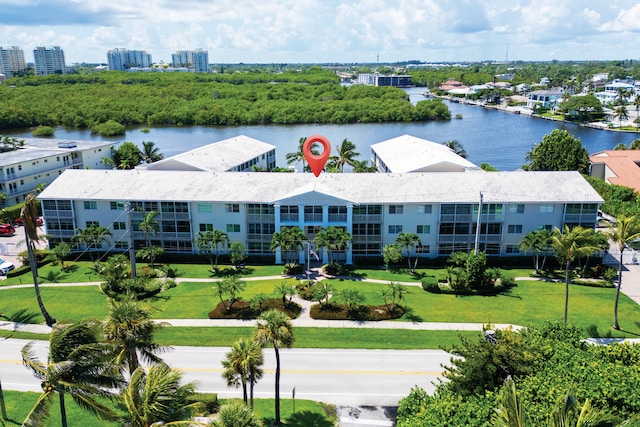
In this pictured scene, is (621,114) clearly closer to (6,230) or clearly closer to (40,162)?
(40,162)

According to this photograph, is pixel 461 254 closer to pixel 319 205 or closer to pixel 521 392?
pixel 319 205

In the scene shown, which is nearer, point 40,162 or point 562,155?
point 40,162

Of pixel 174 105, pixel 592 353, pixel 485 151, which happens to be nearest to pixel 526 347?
pixel 592 353

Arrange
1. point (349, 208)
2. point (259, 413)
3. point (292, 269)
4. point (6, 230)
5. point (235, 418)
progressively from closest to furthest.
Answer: point (235, 418)
point (259, 413)
point (292, 269)
point (349, 208)
point (6, 230)

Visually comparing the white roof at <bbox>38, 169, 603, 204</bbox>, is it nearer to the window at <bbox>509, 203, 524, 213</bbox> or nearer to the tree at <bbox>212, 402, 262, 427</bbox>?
the window at <bbox>509, 203, 524, 213</bbox>

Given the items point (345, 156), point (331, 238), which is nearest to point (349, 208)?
point (331, 238)

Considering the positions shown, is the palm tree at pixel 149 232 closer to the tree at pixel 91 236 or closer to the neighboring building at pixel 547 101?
the tree at pixel 91 236

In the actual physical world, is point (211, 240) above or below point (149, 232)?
above
